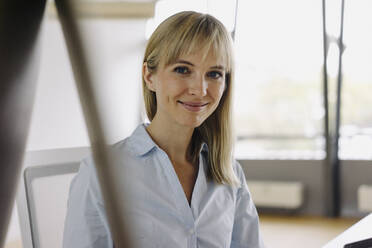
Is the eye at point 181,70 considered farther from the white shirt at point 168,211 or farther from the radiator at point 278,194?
the radiator at point 278,194

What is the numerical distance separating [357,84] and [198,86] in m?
3.45

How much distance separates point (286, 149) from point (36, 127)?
14.0 feet

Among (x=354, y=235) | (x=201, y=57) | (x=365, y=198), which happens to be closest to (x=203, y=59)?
(x=201, y=57)

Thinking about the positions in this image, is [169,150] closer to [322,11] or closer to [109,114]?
[109,114]

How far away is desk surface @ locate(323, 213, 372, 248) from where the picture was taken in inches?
39.4

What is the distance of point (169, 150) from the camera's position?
2.96ft

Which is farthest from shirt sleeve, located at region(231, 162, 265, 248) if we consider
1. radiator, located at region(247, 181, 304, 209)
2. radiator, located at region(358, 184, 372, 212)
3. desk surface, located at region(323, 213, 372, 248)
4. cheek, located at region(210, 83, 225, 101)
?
radiator, located at region(247, 181, 304, 209)

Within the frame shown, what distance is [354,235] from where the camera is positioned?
108 cm

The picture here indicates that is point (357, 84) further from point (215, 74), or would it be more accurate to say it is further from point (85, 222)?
point (85, 222)

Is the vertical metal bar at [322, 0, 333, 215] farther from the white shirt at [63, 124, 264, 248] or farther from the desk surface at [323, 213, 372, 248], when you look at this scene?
the white shirt at [63, 124, 264, 248]

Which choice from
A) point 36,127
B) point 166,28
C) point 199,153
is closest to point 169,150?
point 199,153

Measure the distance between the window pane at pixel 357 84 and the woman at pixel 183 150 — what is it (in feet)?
10.3

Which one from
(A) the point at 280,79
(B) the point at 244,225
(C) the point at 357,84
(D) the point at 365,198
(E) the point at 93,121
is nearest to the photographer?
(E) the point at 93,121

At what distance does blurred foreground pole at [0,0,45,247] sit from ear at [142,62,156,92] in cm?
66
